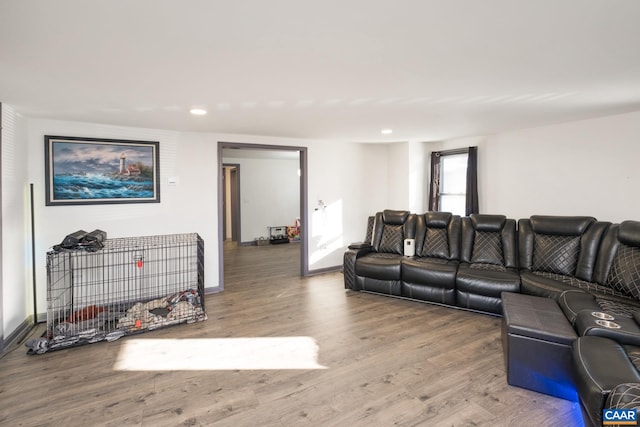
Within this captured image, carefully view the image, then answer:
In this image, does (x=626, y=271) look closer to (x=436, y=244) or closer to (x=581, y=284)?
(x=581, y=284)

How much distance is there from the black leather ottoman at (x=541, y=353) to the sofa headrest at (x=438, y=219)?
2.30 m

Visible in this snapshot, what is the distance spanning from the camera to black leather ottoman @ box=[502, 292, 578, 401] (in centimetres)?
223

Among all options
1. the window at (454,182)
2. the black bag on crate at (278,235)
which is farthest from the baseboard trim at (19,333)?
the black bag on crate at (278,235)

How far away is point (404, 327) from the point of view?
3465 millimetres

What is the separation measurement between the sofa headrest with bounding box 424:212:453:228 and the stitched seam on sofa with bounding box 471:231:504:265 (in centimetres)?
48

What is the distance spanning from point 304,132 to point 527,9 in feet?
11.2

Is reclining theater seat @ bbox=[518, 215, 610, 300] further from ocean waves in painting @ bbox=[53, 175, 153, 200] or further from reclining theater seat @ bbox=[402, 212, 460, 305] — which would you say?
ocean waves in painting @ bbox=[53, 175, 153, 200]

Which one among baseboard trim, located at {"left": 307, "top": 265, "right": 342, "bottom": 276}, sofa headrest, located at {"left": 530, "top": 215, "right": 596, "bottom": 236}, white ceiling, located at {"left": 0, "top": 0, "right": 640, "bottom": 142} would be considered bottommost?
baseboard trim, located at {"left": 307, "top": 265, "right": 342, "bottom": 276}

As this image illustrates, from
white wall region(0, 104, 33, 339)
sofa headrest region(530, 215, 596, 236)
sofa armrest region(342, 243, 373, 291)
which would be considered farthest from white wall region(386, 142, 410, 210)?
white wall region(0, 104, 33, 339)

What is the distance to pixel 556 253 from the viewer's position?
3.76 metres

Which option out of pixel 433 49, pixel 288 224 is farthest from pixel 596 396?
pixel 288 224

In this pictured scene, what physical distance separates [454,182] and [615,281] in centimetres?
288

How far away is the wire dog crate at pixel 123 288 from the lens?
3322 millimetres

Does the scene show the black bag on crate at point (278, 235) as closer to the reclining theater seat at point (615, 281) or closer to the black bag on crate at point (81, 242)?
the black bag on crate at point (81, 242)
